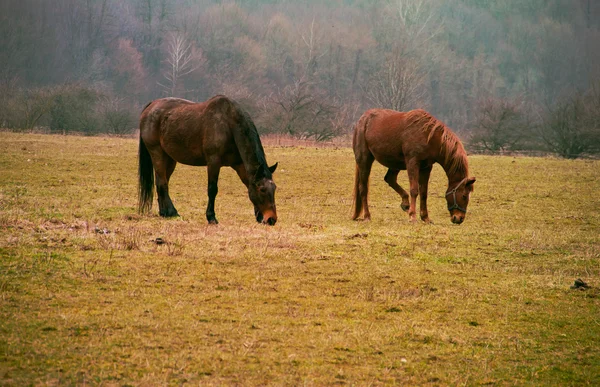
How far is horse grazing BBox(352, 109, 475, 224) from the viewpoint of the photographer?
12289 millimetres

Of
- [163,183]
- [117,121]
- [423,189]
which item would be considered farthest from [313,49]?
[163,183]

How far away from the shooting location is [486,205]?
16.2 meters

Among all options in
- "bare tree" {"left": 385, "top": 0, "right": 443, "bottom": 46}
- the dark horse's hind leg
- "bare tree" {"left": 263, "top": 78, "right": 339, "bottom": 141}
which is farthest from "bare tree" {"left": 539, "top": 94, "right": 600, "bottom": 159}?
"bare tree" {"left": 385, "top": 0, "right": 443, "bottom": 46}

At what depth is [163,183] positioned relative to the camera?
39.7ft

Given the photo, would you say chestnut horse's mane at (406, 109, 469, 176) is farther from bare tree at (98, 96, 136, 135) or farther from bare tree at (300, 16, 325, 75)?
bare tree at (300, 16, 325, 75)

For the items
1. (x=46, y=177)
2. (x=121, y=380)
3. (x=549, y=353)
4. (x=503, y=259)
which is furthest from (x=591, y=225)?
(x=46, y=177)

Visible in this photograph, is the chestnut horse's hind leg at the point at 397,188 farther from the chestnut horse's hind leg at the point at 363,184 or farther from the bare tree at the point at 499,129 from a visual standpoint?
the bare tree at the point at 499,129

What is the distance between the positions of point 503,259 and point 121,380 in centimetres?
642

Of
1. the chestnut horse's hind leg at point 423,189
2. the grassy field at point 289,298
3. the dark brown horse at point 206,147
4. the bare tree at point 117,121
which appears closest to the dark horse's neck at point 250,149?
the dark brown horse at point 206,147

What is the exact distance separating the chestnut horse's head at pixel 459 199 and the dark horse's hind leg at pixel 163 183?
498 cm

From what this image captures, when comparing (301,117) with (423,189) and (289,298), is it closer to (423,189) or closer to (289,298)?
(423,189)

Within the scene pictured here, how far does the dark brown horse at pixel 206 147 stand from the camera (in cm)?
1108

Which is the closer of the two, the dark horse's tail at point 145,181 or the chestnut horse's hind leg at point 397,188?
the dark horse's tail at point 145,181

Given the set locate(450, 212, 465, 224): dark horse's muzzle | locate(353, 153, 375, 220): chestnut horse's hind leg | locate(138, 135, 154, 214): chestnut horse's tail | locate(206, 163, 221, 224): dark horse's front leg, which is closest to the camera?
locate(206, 163, 221, 224): dark horse's front leg
